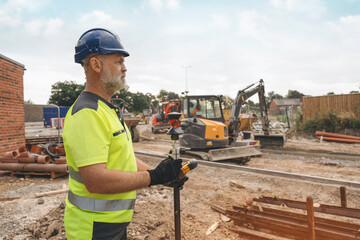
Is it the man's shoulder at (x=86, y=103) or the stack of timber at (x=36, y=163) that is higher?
the man's shoulder at (x=86, y=103)

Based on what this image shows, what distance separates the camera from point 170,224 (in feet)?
11.9

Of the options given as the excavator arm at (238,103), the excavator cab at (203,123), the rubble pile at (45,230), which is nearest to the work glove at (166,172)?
the rubble pile at (45,230)

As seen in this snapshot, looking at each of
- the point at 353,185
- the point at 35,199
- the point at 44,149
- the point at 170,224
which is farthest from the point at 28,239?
the point at 353,185

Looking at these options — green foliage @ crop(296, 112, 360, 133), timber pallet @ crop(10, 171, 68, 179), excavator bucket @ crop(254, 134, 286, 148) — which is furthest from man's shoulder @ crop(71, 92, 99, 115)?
green foliage @ crop(296, 112, 360, 133)

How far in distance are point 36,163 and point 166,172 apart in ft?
20.5

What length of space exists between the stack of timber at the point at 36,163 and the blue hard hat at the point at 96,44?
18.4 feet

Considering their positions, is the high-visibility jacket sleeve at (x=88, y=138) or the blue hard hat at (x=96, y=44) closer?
the high-visibility jacket sleeve at (x=88, y=138)

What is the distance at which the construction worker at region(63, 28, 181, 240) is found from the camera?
123cm

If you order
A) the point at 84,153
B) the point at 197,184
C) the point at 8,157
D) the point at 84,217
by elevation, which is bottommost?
the point at 197,184

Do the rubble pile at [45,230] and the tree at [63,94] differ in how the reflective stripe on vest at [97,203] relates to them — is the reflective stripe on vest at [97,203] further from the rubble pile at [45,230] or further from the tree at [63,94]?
the tree at [63,94]

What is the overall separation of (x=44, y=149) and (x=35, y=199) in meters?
2.82

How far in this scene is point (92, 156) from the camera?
1211 millimetres

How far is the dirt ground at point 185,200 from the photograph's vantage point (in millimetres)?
3445

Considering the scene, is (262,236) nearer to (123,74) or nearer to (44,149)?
(123,74)
